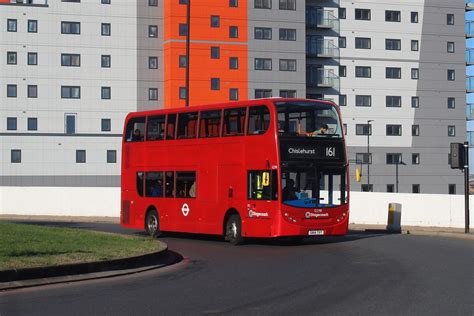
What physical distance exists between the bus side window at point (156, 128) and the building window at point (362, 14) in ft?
202

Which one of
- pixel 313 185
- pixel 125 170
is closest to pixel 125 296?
pixel 313 185

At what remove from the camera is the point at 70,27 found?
255 ft

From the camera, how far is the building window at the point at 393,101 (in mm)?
87062

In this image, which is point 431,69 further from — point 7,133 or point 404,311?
point 404,311

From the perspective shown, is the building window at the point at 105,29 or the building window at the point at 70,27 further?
the building window at the point at 105,29

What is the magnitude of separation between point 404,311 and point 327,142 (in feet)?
43.5

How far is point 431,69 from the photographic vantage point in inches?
3445

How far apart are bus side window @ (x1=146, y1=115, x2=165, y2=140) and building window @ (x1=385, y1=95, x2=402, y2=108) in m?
62.1

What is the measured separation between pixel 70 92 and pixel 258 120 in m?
57.2

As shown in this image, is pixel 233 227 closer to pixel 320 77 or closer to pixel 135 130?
pixel 135 130

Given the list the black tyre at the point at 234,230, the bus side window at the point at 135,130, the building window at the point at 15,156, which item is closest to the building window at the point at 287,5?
the building window at the point at 15,156

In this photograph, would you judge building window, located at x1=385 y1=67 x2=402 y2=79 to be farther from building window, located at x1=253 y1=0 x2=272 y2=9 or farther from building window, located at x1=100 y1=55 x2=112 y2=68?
building window, located at x1=100 y1=55 x2=112 y2=68

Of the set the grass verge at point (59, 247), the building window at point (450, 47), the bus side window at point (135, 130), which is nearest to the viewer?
the grass verge at point (59, 247)

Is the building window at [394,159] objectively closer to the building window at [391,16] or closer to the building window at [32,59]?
the building window at [391,16]
